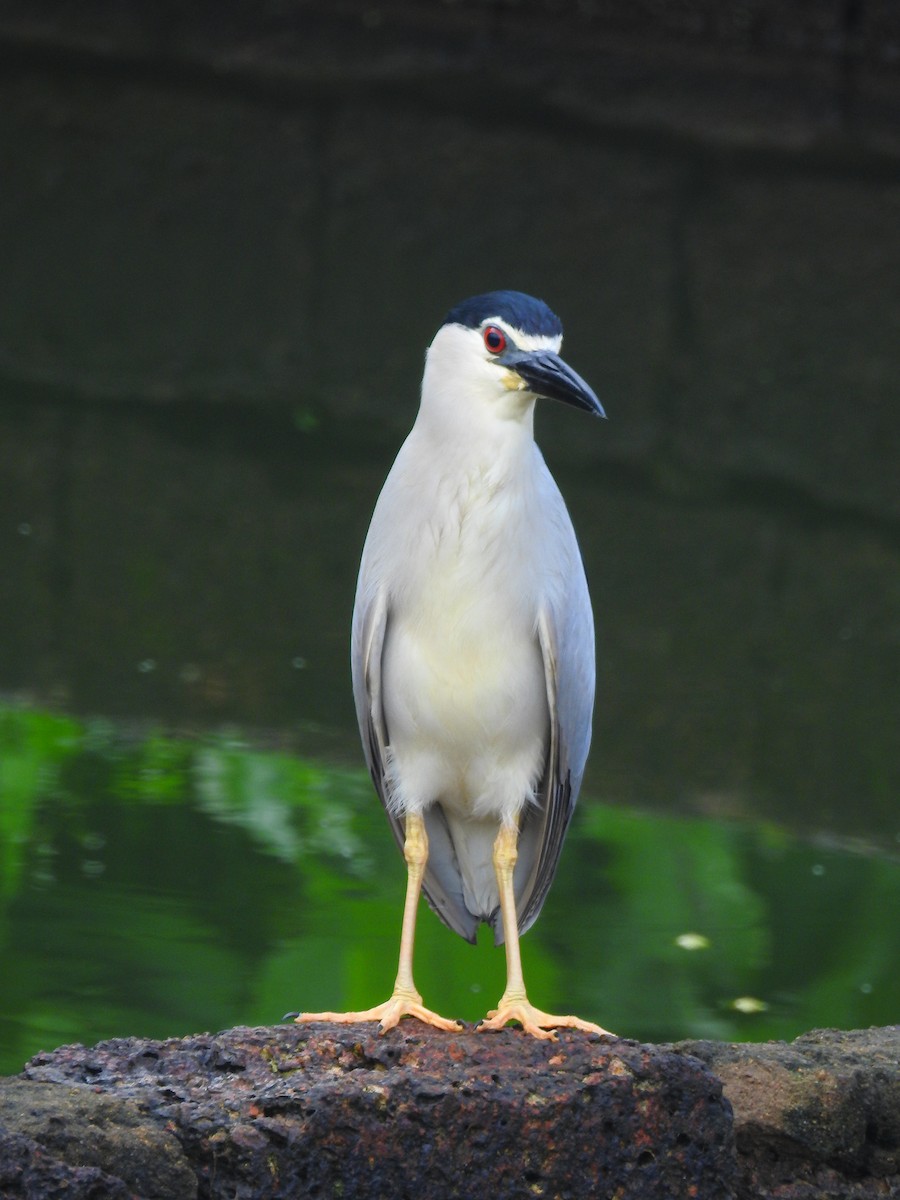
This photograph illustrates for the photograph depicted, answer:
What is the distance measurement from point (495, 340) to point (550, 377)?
119 mm

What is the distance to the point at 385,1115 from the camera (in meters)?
2.59

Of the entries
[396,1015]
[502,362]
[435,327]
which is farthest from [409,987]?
[435,327]

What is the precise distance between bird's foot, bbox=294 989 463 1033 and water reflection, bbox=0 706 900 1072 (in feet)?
4.22

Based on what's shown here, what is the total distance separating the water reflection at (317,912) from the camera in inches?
174

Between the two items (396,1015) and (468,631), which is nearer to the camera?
(396,1015)

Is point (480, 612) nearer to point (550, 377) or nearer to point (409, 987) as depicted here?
→ point (550, 377)

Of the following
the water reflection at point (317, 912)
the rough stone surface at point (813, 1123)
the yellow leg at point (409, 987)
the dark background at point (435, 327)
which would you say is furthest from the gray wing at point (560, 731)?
the dark background at point (435, 327)

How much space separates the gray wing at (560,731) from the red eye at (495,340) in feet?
1.30

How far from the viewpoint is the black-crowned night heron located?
10.3ft

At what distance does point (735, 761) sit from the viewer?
19.5 ft

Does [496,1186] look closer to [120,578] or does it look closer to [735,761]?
[735,761]

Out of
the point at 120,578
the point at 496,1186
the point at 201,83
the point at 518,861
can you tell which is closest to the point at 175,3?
the point at 201,83

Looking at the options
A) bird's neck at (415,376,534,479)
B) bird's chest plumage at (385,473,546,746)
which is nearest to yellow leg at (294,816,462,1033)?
bird's chest plumage at (385,473,546,746)

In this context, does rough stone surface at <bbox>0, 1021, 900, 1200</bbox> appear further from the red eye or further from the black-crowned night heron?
the red eye
